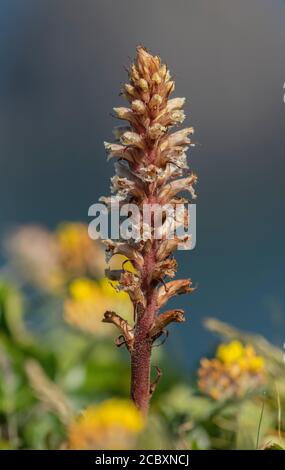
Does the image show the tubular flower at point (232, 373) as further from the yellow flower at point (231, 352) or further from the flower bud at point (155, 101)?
the flower bud at point (155, 101)

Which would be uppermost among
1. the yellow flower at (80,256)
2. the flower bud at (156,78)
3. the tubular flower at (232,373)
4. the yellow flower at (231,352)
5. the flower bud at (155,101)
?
the yellow flower at (80,256)

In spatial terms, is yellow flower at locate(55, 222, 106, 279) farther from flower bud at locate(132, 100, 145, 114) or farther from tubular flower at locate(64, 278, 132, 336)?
flower bud at locate(132, 100, 145, 114)

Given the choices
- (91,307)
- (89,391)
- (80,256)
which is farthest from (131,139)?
(80,256)

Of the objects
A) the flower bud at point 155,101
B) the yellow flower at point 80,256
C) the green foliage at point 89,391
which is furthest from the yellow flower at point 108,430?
the yellow flower at point 80,256

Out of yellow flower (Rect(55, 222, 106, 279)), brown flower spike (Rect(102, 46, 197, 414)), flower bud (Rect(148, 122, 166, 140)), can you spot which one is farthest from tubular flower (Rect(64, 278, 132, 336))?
flower bud (Rect(148, 122, 166, 140))

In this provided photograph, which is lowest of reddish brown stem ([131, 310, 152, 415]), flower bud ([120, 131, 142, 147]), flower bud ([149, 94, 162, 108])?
reddish brown stem ([131, 310, 152, 415])

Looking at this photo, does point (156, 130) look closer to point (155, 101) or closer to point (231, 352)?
point (155, 101)
